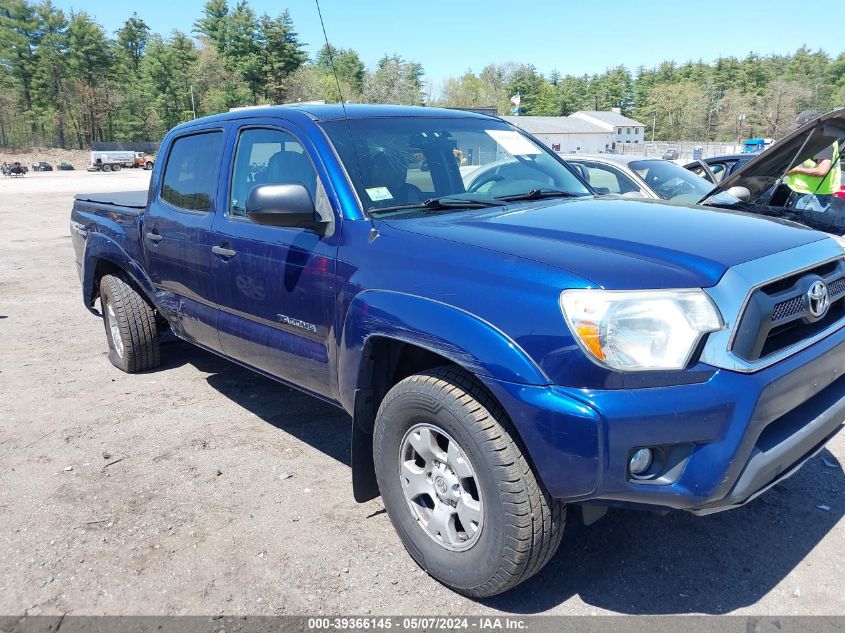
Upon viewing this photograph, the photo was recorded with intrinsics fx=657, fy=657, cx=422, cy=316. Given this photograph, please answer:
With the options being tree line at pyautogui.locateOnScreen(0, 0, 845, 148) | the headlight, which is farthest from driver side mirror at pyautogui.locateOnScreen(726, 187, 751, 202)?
tree line at pyautogui.locateOnScreen(0, 0, 845, 148)

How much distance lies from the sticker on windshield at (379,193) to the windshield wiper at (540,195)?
57 centimetres

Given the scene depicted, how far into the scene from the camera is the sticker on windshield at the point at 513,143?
382 cm

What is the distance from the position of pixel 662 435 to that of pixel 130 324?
14.2 feet

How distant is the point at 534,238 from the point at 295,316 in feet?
4.24

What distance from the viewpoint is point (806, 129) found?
4.44 m

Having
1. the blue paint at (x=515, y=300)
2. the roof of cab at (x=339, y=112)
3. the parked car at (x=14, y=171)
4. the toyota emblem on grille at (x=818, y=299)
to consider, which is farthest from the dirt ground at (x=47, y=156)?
the toyota emblem on grille at (x=818, y=299)

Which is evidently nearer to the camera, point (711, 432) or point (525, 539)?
point (711, 432)

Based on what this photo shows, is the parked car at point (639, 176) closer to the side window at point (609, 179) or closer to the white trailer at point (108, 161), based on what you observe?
the side window at point (609, 179)

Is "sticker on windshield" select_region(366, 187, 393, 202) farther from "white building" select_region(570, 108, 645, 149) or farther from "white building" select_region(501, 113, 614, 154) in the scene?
"white building" select_region(570, 108, 645, 149)

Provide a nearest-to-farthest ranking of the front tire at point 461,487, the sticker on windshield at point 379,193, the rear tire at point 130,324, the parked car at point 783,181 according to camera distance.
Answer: the front tire at point 461,487 → the sticker on windshield at point 379,193 → the parked car at point 783,181 → the rear tire at point 130,324

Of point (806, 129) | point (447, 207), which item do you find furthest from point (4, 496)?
point (806, 129)

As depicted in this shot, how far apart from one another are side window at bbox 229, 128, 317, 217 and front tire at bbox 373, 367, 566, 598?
1.23 meters

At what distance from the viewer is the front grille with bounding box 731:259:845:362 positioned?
2.14 m

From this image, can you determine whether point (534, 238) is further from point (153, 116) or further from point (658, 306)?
point (153, 116)
